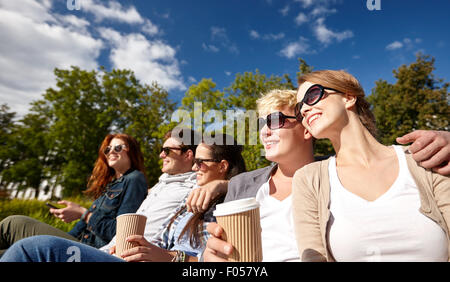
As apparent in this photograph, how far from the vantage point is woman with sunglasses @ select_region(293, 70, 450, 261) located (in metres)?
1.48

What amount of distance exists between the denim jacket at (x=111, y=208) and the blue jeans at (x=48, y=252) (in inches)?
99.1

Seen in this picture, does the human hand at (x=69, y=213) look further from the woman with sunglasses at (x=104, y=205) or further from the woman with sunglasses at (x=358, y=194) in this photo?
the woman with sunglasses at (x=358, y=194)

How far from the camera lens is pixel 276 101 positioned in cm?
261

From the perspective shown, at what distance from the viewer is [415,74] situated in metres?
21.1

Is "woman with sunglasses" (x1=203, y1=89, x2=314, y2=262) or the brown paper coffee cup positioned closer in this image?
"woman with sunglasses" (x1=203, y1=89, x2=314, y2=262)

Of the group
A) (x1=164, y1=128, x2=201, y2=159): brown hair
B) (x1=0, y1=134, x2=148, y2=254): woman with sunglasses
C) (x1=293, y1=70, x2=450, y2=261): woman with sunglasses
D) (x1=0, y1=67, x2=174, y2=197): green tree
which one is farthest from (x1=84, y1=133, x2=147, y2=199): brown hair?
(x1=0, y1=67, x2=174, y2=197): green tree

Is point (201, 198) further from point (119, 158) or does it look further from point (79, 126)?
point (79, 126)

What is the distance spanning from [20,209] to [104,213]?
9023 mm

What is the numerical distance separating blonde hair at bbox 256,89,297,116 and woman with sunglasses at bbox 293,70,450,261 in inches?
18.4

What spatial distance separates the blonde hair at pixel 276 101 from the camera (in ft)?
8.48

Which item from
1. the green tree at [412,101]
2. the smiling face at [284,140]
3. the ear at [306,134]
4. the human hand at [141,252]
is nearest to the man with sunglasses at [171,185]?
the human hand at [141,252]

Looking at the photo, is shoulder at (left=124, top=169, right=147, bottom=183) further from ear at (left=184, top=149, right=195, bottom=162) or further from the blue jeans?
the blue jeans
